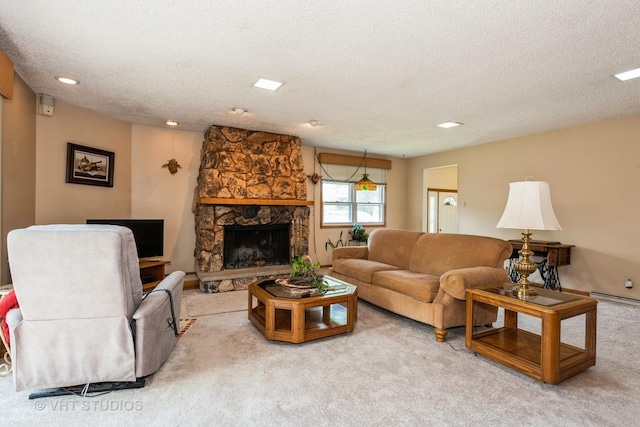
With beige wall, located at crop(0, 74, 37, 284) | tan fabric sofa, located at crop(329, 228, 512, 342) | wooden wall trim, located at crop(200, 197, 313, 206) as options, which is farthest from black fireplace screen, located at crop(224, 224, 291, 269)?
beige wall, located at crop(0, 74, 37, 284)

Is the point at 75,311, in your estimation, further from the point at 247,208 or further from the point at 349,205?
the point at 349,205

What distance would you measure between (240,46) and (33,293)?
211cm

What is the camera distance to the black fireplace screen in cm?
528

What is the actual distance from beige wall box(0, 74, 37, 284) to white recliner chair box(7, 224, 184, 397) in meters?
1.40

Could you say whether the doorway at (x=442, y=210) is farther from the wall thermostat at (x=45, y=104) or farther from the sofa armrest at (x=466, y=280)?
the wall thermostat at (x=45, y=104)

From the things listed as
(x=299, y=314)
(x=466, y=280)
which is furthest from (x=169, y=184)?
(x=466, y=280)

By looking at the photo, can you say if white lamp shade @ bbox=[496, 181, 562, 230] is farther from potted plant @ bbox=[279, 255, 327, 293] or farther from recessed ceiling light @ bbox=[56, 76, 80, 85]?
recessed ceiling light @ bbox=[56, 76, 80, 85]

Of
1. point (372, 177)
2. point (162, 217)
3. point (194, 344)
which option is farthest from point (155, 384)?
point (372, 177)

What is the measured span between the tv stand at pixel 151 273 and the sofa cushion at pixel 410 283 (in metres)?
2.73

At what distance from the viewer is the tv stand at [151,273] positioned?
403 centimetres

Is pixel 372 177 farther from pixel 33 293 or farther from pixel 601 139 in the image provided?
pixel 33 293

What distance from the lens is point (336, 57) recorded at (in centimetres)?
265

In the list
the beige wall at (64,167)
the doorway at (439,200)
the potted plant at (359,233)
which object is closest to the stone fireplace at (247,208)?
the beige wall at (64,167)

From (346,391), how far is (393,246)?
2.51m
